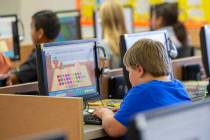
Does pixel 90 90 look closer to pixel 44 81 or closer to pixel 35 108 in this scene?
pixel 44 81

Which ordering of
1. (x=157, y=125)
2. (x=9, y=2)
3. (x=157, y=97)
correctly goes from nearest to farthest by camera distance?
(x=157, y=125)
(x=157, y=97)
(x=9, y=2)

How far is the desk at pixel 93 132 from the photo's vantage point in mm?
2513

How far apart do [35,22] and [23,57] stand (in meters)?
1.20

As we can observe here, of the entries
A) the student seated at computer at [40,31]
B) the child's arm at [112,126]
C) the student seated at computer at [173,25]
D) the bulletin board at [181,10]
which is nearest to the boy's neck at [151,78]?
the child's arm at [112,126]

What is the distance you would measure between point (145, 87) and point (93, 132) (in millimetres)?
336

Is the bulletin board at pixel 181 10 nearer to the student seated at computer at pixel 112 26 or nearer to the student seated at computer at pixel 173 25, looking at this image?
the student seated at computer at pixel 173 25

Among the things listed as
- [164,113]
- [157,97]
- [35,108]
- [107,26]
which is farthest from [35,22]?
[164,113]

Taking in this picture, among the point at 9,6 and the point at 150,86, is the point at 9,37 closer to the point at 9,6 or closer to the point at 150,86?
the point at 9,6

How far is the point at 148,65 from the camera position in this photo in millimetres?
2473

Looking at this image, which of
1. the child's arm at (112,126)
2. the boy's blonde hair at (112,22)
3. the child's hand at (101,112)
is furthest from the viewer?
the boy's blonde hair at (112,22)

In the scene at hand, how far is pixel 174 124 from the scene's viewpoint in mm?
1351

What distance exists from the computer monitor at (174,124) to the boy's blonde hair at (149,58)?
104 centimetres

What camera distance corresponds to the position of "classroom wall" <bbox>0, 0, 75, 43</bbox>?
5746mm

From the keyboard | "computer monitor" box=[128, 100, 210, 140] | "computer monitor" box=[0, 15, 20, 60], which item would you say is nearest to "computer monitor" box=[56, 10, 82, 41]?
"computer monitor" box=[0, 15, 20, 60]
